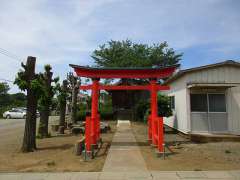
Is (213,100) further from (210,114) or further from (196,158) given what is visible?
(196,158)

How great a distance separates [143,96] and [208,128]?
746 inches

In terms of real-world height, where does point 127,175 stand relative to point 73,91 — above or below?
below

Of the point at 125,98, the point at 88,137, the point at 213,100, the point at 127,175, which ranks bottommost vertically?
the point at 127,175

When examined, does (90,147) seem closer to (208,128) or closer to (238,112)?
(208,128)

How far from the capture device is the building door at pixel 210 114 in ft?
47.8

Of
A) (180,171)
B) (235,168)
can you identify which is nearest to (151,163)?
(180,171)

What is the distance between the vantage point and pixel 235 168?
7.82m

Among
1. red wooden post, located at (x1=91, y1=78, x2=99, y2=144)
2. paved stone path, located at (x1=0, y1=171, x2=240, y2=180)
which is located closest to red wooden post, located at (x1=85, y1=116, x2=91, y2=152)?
red wooden post, located at (x1=91, y1=78, x2=99, y2=144)

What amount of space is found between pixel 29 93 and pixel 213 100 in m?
9.72

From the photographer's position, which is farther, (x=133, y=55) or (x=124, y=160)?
(x=133, y=55)

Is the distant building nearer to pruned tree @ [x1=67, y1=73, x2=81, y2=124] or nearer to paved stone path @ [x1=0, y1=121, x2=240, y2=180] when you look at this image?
pruned tree @ [x1=67, y1=73, x2=81, y2=124]

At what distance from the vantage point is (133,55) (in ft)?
110

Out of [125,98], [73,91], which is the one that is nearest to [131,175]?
[73,91]

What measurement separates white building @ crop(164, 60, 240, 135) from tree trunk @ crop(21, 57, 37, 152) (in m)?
8.01
